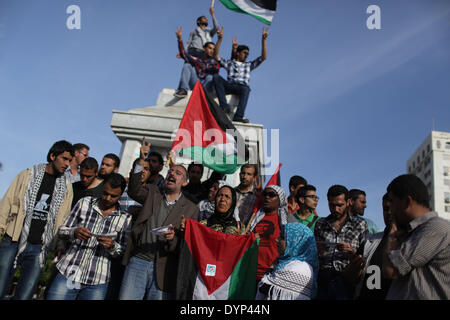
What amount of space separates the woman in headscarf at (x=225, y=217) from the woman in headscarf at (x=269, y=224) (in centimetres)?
33

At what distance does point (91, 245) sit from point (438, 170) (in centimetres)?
7630

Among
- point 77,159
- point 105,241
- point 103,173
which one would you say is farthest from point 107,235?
point 77,159

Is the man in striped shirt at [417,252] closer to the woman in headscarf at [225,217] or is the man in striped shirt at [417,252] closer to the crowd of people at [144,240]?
the crowd of people at [144,240]

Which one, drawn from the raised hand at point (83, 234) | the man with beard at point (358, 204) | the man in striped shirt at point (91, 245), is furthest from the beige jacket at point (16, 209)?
the man with beard at point (358, 204)

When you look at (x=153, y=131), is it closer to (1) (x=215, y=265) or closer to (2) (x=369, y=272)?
(1) (x=215, y=265)

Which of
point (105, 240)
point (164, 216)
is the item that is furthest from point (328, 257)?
point (105, 240)

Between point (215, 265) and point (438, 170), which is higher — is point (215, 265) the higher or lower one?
the lower one

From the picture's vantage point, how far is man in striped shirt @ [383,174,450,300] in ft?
7.52

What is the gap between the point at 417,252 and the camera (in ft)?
7.59

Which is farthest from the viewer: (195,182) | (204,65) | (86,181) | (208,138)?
(204,65)

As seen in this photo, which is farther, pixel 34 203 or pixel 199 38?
pixel 199 38

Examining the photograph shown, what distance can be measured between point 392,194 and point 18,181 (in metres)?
4.00
